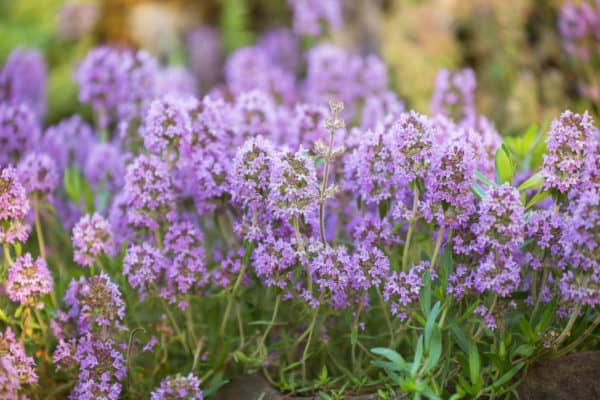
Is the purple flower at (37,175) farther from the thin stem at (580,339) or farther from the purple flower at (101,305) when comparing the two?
the thin stem at (580,339)

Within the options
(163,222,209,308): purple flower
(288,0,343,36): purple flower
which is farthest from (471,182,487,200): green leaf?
(288,0,343,36): purple flower

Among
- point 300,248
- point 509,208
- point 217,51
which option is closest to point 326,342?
point 300,248

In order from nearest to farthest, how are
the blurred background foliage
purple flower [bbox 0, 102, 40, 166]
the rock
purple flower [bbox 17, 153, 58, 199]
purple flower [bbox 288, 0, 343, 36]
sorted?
the rock < purple flower [bbox 17, 153, 58, 199] < purple flower [bbox 0, 102, 40, 166] < the blurred background foliage < purple flower [bbox 288, 0, 343, 36]

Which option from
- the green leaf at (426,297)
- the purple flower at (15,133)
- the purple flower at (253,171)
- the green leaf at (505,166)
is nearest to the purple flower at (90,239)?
the purple flower at (253,171)

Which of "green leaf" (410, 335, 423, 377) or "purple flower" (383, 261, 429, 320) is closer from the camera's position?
"green leaf" (410, 335, 423, 377)

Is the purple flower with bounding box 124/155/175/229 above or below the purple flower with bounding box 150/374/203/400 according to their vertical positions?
above

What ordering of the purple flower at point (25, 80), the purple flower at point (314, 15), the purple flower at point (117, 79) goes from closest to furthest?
1. the purple flower at point (117, 79)
2. the purple flower at point (25, 80)
3. the purple flower at point (314, 15)

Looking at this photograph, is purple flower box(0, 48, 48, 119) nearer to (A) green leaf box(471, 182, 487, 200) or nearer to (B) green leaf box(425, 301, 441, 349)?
(A) green leaf box(471, 182, 487, 200)

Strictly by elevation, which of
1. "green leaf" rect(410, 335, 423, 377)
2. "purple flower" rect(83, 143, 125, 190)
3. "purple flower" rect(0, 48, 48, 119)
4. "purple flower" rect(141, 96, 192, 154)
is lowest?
"green leaf" rect(410, 335, 423, 377)
